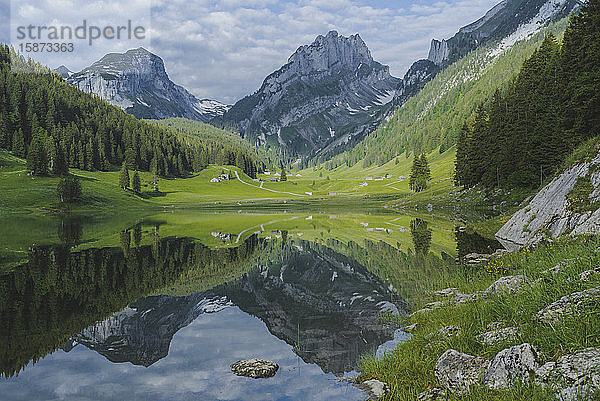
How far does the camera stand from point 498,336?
9.59m

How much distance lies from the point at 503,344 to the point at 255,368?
7.48m

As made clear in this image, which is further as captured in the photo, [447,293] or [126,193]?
[126,193]

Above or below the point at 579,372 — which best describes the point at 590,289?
above

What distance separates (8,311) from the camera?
57.1 feet

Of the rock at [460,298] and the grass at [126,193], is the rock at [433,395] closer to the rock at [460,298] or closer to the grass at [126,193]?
the rock at [460,298]

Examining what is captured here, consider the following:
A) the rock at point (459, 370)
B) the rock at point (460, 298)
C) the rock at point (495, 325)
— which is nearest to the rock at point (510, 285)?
the rock at point (460, 298)

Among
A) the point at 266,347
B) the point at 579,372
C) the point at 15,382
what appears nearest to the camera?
the point at 579,372

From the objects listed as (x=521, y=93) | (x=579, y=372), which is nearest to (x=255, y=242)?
(x=579, y=372)

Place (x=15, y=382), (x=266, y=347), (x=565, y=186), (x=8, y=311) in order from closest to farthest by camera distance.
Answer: (x=15, y=382) → (x=266, y=347) → (x=8, y=311) → (x=565, y=186)

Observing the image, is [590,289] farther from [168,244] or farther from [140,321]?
[168,244]

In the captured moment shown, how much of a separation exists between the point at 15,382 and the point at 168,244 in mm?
30602

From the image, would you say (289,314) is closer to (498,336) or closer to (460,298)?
(460,298)

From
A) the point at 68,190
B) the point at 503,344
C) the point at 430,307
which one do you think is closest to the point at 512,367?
the point at 503,344

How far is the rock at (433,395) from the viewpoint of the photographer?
8.56 meters
